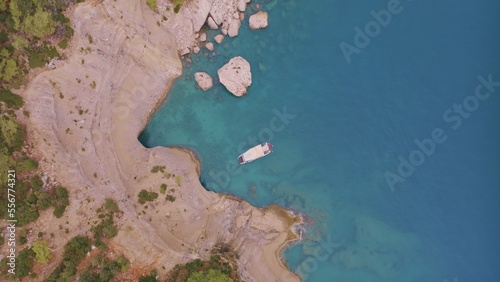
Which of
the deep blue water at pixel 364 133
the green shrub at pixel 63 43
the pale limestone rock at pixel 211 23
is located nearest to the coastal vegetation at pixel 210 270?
the deep blue water at pixel 364 133

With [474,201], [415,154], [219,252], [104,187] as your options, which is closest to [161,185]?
[104,187]

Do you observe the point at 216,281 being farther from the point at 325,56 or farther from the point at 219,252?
the point at 325,56

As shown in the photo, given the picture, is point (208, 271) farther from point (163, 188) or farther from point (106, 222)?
point (106, 222)

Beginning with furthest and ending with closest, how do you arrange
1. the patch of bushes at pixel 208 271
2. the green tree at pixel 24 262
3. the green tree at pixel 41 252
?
the patch of bushes at pixel 208 271, the green tree at pixel 41 252, the green tree at pixel 24 262

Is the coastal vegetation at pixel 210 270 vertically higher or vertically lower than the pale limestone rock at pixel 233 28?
lower

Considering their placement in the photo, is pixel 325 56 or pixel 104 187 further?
pixel 325 56

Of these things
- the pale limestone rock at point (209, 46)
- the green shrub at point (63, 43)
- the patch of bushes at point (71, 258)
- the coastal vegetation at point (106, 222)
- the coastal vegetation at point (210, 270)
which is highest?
the green shrub at point (63, 43)

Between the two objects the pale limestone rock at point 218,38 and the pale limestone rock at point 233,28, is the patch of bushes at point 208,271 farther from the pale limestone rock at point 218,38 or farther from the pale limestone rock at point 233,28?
the pale limestone rock at point 233,28
